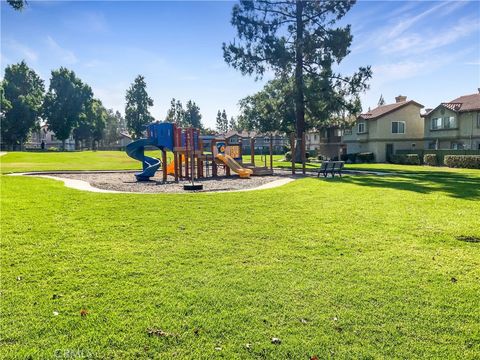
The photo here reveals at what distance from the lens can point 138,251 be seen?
6.29 metres

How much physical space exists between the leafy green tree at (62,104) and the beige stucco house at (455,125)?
2690 inches

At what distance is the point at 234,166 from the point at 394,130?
99.6 feet

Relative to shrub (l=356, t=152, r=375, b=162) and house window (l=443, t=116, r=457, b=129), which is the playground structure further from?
house window (l=443, t=116, r=457, b=129)

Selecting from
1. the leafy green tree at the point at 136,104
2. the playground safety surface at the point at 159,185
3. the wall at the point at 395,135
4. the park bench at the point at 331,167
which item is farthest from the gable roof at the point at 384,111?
the leafy green tree at the point at 136,104

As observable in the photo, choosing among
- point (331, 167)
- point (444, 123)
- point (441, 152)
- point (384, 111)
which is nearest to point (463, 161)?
point (441, 152)

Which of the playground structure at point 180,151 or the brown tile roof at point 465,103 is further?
the brown tile roof at point 465,103

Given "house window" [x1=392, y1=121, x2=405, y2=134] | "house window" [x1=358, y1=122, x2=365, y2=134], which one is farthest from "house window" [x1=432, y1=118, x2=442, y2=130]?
"house window" [x1=358, y1=122, x2=365, y2=134]

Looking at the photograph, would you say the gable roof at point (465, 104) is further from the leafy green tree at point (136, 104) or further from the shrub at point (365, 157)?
the leafy green tree at point (136, 104)

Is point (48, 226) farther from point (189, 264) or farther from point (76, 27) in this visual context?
point (76, 27)

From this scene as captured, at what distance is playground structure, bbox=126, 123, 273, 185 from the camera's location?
19.8 meters

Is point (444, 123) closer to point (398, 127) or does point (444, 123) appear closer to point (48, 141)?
point (398, 127)

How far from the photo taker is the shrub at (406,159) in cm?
3894

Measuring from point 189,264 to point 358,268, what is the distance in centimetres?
262

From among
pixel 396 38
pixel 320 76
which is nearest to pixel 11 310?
pixel 396 38
